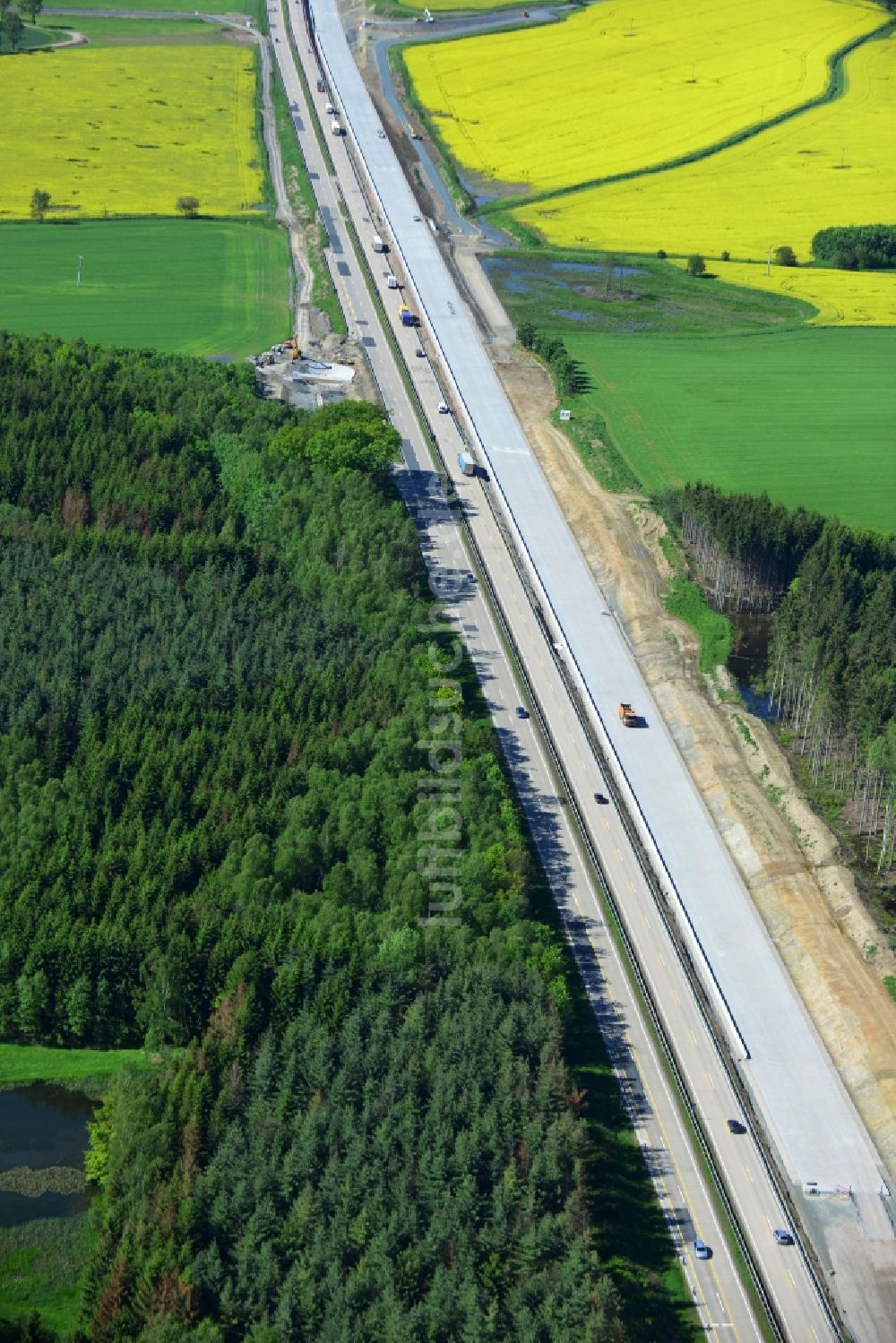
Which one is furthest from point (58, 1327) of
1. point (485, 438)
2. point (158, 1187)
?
point (485, 438)

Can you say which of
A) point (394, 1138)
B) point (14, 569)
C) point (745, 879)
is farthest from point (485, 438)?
point (394, 1138)

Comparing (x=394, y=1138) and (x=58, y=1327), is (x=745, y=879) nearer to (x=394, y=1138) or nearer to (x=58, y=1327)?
(x=394, y=1138)

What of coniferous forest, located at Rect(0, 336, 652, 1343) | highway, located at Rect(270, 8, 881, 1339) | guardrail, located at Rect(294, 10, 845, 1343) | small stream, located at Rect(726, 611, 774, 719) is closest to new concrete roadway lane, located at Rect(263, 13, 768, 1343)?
highway, located at Rect(270, 8, 881, 1339)

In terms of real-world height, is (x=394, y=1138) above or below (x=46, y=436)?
below

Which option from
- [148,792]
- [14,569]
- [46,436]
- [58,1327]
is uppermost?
[46,436]

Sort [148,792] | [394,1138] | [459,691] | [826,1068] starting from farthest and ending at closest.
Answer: [459,691]
[148,792]
[826,1068]
[394,1138]

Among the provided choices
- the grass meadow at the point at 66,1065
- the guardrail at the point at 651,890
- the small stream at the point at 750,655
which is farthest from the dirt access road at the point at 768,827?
the grass meadow at the point at 66,1065

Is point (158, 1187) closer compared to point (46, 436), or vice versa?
point (158, 1187)

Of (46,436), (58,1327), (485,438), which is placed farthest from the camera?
(485,438)
